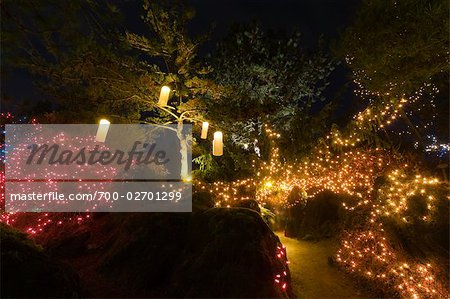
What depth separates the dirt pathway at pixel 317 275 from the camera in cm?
756

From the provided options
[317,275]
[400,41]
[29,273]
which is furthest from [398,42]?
[29,273]

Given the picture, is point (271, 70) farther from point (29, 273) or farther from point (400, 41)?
point (29, 273)

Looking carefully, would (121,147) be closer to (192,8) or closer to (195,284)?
(192,8)

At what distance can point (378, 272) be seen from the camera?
789 cm

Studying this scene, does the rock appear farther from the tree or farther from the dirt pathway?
the tree

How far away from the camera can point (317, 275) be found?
870cm

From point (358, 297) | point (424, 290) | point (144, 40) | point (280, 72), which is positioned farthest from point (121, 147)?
point (424, 290)

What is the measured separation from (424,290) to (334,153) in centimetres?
509

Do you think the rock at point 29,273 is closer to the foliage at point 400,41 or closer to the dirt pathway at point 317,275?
the dirt pathway at point 317,275

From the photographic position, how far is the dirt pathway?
24.8ft

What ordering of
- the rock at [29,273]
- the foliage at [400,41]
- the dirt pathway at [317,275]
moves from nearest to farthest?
the rock at [29,273], the foliage at [400,41], the dirt pathway at [317,275]

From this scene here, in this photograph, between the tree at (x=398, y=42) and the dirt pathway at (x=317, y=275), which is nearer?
the tree at (x=398, y=42)

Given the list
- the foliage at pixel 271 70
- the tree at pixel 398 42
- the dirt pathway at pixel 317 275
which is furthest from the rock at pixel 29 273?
the foliage at pixel 271 70

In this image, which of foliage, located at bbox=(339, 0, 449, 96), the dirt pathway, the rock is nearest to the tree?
foliage, located at bbox=(339, 0, 449, 96)
